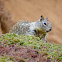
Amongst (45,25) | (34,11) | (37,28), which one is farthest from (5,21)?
(45,25)

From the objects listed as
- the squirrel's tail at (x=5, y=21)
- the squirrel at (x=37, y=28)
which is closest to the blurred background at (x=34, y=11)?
the squirrel's tail at (x=5, y=21)

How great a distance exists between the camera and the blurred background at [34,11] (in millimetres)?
14336

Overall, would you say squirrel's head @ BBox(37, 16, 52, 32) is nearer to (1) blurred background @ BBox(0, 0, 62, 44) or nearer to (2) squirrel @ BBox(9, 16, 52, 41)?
(2) squirrel @ BBox(9, 16, 52, 41)

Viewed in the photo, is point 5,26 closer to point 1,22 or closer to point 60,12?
point 1,22

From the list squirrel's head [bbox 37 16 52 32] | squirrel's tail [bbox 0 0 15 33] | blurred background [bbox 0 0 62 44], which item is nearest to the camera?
squirrel's head [bbox 37 16 52 32]

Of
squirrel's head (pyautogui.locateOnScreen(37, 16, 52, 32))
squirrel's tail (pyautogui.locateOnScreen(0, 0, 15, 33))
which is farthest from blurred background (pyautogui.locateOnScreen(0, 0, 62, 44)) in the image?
squirrel's head (pyautogui.locateOnScreen(37, 16, 52, 32))

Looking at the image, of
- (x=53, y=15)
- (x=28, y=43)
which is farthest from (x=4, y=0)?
(x=28, y=43)

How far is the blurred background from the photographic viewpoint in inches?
564

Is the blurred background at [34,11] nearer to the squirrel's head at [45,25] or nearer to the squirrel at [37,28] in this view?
the squirrel at [37,28]

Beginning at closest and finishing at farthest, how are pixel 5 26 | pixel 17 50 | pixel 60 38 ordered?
pixel 17 50
pixel 5 26
pixel 60 38

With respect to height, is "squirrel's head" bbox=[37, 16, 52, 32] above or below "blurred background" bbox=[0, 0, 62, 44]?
below

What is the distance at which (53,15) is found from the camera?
50.1 feet

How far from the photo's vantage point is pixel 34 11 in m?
15.2

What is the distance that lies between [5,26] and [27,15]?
2655mm
